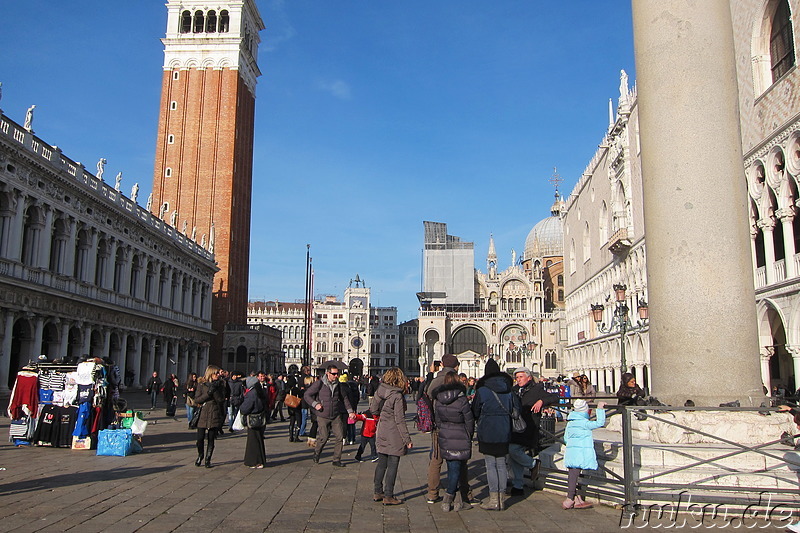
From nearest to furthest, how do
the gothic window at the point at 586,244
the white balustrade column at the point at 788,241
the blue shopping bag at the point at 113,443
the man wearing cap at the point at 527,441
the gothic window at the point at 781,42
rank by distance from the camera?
1. the man wearing cap at the point at 527,441
2. the blue shopping bag at the point at 113,443
3. the white balustrade column at the point at 788,241
4. the gothic window at the point at 781,42
5. the gothic window at the point at 586,244

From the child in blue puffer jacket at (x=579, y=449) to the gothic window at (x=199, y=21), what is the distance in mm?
63301

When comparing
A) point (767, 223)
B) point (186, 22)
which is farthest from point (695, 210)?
point (186, 22)

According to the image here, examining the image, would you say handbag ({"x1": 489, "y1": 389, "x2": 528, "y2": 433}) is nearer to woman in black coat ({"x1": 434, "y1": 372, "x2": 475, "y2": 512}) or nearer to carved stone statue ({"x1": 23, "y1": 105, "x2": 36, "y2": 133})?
woman in black coat ({"x1": 434, "y1": 372, "x2": 475, "y2": 512})

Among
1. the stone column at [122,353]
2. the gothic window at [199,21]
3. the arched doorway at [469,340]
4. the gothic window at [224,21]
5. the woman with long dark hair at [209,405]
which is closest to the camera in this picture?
the woman with long dark hair at [209,405]

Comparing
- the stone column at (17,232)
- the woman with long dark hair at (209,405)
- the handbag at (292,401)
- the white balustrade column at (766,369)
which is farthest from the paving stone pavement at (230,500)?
the stone column at (17,232)

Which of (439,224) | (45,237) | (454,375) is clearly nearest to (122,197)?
(45,237)

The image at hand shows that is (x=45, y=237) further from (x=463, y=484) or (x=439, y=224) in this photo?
(x=439, y=224)

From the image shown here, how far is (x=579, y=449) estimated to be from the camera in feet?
23.2

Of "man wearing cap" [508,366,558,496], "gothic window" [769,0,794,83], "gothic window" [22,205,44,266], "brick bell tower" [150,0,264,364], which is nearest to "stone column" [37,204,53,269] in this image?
"gothic window" [22,205,44,266]

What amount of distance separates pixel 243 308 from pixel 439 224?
112ft

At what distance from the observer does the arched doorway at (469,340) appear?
83.9 metres

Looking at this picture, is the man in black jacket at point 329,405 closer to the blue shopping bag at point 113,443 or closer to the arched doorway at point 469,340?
the blue shopping bag at point 113,443

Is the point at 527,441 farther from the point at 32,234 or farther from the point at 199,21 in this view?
the point at 199,21

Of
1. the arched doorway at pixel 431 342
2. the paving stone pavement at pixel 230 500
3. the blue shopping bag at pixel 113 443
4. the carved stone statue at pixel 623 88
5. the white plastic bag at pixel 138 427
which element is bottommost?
the paving stone pavement at pixel 230 500
